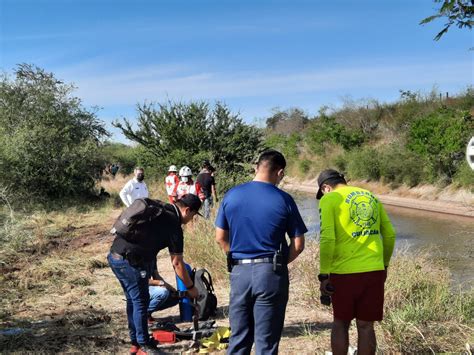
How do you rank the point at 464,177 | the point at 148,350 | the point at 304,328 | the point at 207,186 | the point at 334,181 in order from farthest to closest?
the point at 464,177, the point at 207,186, the point at 304,328, the point at 148,350, the point at 334,181

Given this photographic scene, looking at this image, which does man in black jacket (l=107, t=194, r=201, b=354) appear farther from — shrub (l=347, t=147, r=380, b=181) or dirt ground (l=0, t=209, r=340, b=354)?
shrub (l=347, t=147, r=380, b=181)

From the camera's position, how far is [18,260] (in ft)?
34.7

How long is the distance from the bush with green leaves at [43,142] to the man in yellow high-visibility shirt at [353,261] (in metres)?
19.0

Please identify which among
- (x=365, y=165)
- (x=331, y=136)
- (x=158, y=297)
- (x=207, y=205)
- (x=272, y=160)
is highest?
(x=331, y=136)

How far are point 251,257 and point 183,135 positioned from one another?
14116mm

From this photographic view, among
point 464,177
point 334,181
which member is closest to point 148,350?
point 334,181

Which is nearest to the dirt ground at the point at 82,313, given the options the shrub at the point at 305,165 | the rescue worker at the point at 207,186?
the rescue worker at the point at 207,186

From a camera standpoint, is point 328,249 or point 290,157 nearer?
point 328,249

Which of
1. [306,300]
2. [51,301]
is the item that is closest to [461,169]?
[306,300]

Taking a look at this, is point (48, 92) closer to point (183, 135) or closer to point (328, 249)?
point (183, 135)

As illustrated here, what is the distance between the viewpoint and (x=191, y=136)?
1728 centimetres

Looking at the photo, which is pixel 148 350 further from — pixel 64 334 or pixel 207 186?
pixel 207 186

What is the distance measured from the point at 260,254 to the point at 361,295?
90cm

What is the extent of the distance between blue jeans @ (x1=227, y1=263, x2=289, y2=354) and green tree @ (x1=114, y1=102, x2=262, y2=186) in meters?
13.3
